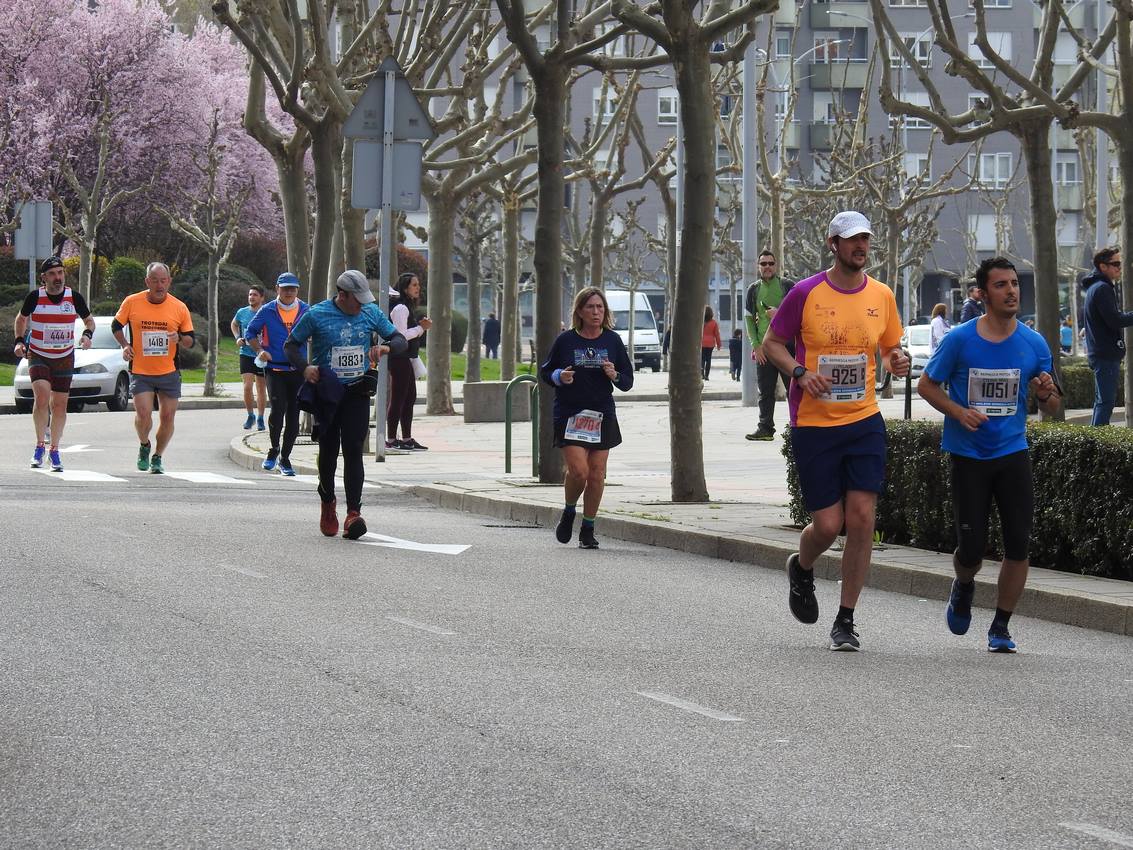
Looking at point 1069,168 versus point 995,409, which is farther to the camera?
point 1069,168

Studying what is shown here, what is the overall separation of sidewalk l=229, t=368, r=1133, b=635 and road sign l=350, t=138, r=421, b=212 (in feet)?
8.04

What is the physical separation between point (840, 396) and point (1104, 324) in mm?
9631

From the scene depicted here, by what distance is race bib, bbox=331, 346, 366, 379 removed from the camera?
44.6 ft

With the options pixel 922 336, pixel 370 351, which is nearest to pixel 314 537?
pixel 370 351

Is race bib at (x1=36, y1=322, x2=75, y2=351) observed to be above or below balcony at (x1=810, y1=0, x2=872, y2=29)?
below

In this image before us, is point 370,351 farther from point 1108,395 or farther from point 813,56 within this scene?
point 813,56

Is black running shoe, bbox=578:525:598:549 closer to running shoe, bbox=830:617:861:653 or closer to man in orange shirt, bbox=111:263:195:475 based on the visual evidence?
running shoe, bbox=830:617:861:653

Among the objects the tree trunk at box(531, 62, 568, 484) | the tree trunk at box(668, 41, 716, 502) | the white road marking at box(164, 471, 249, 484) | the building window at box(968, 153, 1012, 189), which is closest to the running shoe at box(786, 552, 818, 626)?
the tree trunk at box(668, 41, 716, 502)

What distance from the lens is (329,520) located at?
1359 cm

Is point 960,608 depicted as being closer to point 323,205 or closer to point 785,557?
point 785,557

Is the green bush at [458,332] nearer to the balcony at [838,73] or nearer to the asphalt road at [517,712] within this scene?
the balcony at [838,73]

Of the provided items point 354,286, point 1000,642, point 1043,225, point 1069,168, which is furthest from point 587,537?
point 1069,168

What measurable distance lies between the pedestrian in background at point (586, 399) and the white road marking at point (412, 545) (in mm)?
737

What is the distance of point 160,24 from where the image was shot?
63469mm
